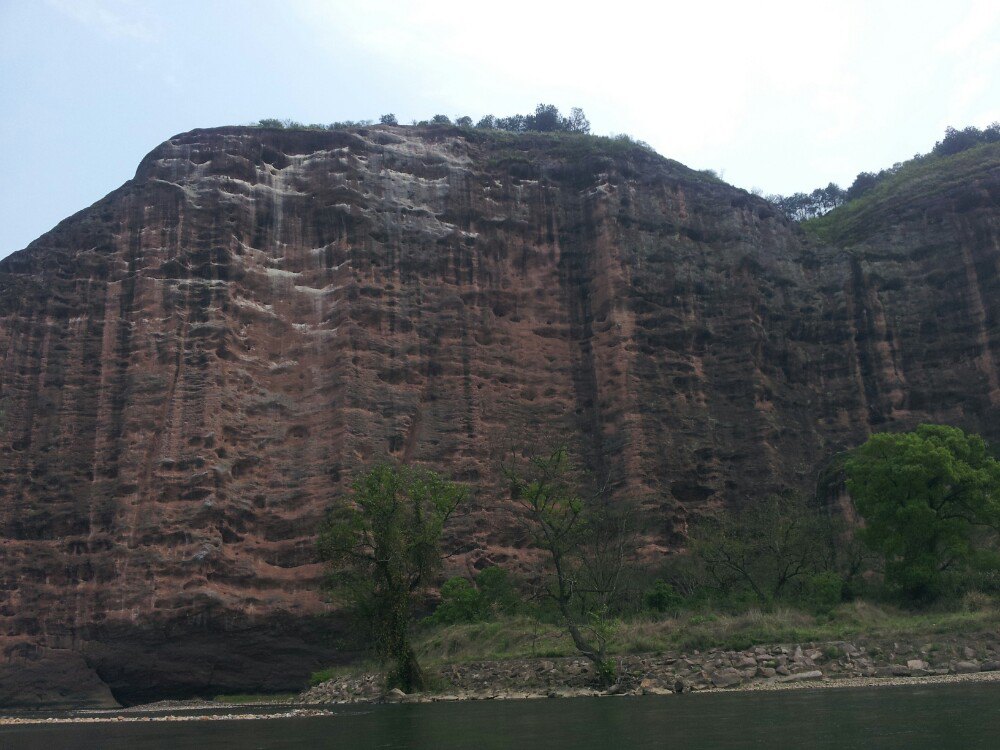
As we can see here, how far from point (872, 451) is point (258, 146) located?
133 ft

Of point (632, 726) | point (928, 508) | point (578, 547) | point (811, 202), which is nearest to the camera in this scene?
point (632, 726)

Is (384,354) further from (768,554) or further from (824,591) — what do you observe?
(824,591)

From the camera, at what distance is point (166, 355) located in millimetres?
50531

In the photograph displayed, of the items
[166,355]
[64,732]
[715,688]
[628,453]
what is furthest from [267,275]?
[715,688]

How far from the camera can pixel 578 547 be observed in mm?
44500

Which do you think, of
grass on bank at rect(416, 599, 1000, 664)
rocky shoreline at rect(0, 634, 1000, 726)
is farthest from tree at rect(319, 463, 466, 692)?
grass on bank at rect(416, 599, 1000, 664)

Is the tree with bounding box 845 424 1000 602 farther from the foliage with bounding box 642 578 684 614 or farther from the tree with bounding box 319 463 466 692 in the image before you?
the tree with bounding box 319 463 466 692

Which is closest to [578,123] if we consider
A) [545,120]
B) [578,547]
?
[545,120]

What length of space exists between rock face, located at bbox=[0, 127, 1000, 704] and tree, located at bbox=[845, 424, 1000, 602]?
1565cm

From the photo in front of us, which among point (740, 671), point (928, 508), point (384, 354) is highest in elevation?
point (384, 354)

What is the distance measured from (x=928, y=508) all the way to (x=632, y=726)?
23497 millimetres

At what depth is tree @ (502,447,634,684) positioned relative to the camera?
97.8 feet

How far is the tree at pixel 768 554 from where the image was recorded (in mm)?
39375

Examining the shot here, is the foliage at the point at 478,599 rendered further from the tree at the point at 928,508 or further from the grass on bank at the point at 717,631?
the tree at the point at 928,508
